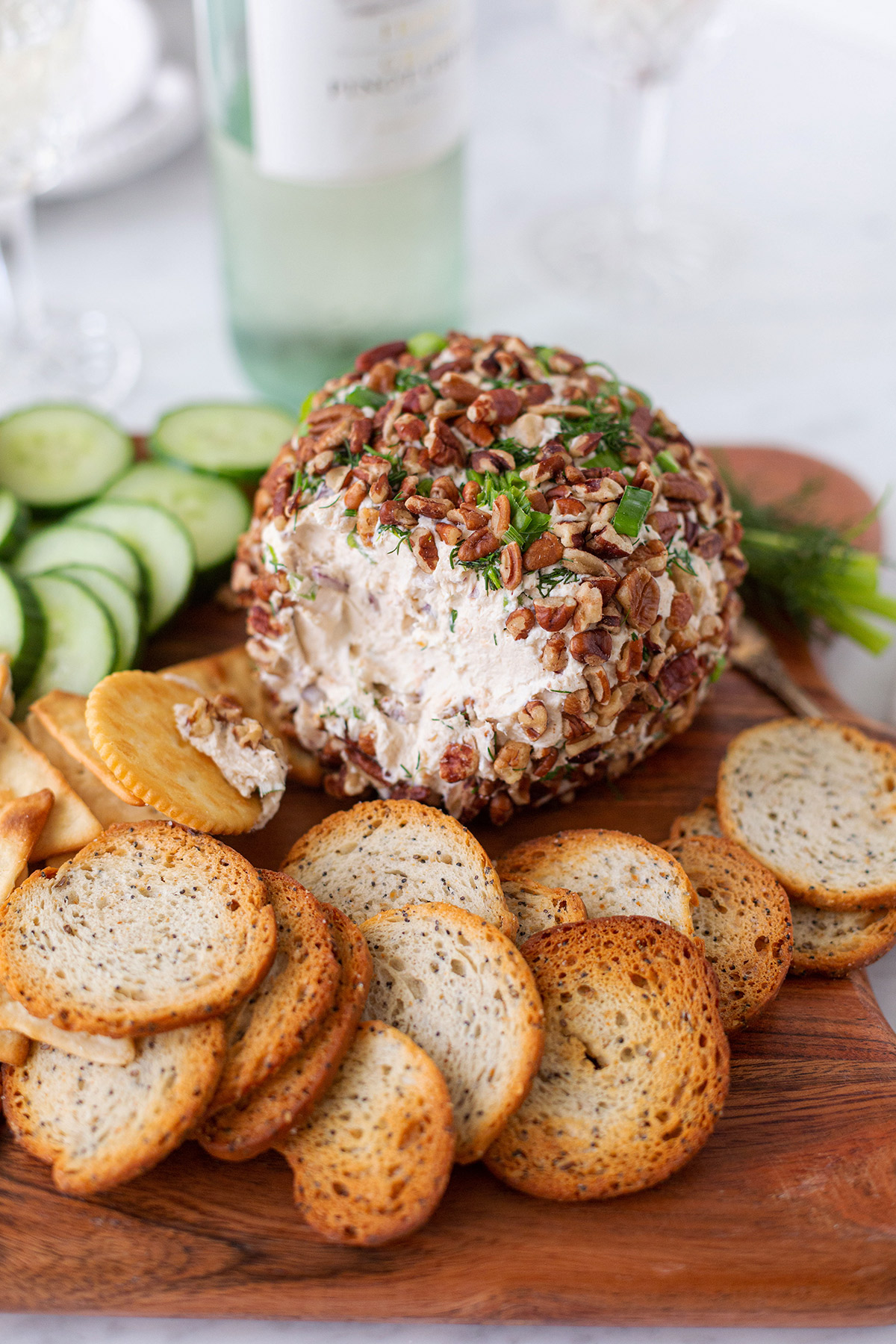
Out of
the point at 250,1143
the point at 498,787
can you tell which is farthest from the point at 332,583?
the point at 250,1143

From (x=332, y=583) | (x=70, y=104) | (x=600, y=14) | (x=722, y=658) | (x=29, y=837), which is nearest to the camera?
(x=29, y=837)

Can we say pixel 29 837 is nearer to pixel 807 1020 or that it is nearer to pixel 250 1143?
pixel 250 1143

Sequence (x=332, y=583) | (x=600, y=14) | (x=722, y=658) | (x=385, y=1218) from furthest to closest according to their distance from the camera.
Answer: (x=600, y=14) < (x=722, y=658) < (x=332, y=583) < (x=385, y=1218)

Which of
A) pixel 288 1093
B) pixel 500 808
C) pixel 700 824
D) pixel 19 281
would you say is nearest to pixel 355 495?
pixel 500 808

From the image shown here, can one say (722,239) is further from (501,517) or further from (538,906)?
(538,906)

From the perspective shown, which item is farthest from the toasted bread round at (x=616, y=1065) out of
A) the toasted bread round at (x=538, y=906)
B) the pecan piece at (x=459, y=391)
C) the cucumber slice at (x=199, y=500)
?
the cucumber slice at (x=199, y=500)
